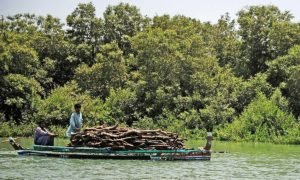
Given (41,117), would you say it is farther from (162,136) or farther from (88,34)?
(162,136)

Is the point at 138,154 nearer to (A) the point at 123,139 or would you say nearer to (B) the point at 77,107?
(A) the point at 123,139

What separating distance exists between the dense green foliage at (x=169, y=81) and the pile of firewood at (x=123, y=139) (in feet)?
57.5

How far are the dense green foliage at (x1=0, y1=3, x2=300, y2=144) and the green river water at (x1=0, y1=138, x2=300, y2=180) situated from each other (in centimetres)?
1812

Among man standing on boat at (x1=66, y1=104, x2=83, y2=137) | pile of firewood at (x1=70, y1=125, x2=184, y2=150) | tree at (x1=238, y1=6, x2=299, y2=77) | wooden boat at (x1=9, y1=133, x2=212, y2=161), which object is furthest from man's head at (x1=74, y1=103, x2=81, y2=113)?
tree at (x1=238, y1=6, x2=299, y2=77)

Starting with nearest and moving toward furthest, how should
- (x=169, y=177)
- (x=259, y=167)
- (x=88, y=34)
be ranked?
(x=169, y=177), (x=259, y=167), (x=88, y=34)

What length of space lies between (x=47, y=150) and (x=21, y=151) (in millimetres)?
994

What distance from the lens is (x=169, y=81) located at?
146 ft

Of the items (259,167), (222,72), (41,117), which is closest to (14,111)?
(41,117)

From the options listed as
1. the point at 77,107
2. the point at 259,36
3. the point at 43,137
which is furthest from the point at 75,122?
the point at 259,36

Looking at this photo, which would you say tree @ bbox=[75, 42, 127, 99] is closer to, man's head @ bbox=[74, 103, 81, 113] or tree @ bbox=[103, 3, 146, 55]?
tree @ bbox=[103, 3, 146, 55]

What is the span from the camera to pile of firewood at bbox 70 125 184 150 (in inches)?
822

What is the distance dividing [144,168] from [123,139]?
10.8 feet

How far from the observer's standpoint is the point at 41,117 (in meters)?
42.7

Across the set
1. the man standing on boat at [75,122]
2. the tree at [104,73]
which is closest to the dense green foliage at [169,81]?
the tree at [104,73]
